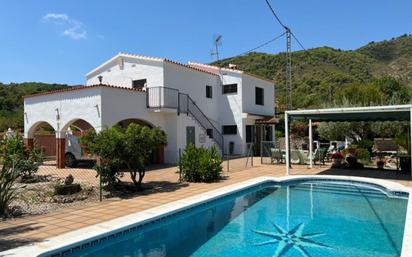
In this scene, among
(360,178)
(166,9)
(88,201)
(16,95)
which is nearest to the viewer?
(88,201)

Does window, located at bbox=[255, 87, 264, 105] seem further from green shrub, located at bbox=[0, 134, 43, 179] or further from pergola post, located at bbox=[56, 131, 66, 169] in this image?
green shrub, located at bbox=[0, 134, 43, 179]

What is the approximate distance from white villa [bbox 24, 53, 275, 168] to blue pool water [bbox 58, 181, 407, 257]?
9.06 metres

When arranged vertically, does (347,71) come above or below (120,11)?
above

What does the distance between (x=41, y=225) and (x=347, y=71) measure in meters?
56.6

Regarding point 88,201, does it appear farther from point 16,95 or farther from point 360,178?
point 16,95

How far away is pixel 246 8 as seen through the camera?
15.0 m

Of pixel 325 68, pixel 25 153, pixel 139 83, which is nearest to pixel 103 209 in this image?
pixel 25 153

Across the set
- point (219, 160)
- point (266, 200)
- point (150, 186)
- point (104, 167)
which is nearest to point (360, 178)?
point (266, 200)

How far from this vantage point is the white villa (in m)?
17.3

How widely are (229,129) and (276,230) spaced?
18.3 meters

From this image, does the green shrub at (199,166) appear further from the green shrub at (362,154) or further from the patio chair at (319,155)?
the green shrub at (362,154)

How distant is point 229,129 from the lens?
25891mm

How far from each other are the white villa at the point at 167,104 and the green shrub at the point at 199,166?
211 inches

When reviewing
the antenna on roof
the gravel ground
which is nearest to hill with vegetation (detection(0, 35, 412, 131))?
the antenna on roof
